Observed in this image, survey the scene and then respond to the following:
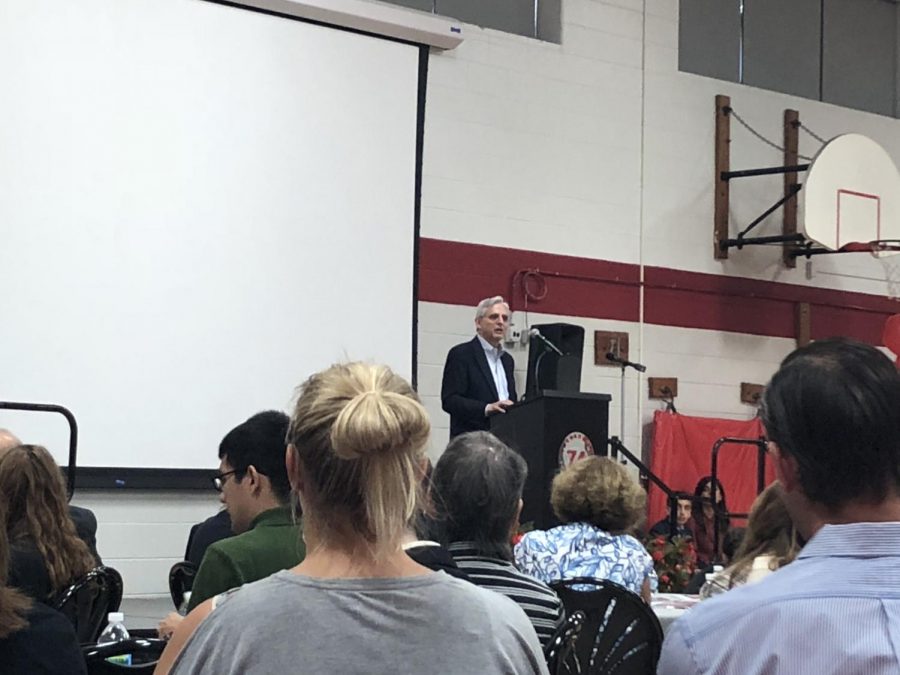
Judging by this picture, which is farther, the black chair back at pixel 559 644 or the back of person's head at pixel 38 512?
the back of person's head at pixel 38 512

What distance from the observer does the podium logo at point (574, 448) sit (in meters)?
5.66

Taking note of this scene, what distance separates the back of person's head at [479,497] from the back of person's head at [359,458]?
0.99 metres

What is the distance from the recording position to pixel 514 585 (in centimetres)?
244

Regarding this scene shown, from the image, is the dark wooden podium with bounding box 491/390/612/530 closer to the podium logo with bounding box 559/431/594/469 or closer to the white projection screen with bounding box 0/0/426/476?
the podium logo with bounding box 559/431/594/469

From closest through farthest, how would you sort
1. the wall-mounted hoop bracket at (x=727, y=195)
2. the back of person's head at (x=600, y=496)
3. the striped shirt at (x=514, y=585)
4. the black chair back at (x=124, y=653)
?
the black chair back at (x=124, y=653), the striped shirt at (x=514, y=585), the back of person's head at (x=600, y=496), the wall-mounted hoop bracket at (x=727, y=195)

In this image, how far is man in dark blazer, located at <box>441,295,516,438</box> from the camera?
19.7 ft

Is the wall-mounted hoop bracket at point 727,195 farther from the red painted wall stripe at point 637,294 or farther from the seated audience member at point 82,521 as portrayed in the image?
the seated audience member at point 82,521

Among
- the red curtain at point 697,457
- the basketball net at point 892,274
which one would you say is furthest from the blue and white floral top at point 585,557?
the basketball net at point 892,274

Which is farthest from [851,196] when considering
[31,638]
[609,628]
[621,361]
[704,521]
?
[31,638]

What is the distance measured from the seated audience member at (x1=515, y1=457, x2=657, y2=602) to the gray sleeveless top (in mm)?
1692

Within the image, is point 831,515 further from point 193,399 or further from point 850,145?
point 850,145

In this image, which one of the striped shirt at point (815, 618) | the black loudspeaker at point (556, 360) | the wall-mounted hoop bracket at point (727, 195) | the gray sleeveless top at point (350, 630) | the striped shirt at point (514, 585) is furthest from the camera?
the wall-mounted hoop bracket at point (727, 195)

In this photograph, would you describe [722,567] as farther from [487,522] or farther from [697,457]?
[697,457]

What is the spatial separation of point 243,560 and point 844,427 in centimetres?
141
